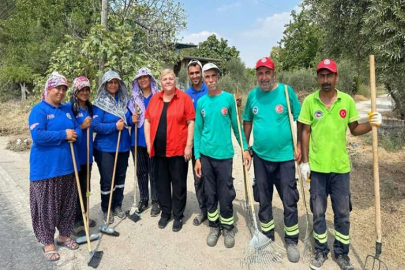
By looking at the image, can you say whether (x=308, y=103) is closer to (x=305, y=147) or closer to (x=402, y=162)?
(x=305, y=147)

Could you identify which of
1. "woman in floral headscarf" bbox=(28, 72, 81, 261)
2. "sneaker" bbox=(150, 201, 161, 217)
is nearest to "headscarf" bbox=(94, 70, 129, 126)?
"woman in floral headscarf" bbox=(28, 72, 81, 261)

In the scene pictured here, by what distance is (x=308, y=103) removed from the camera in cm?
307

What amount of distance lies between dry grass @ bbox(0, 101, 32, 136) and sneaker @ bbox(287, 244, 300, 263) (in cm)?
995

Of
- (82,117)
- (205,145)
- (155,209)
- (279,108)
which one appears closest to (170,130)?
(205,145)

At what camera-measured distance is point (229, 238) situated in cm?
365

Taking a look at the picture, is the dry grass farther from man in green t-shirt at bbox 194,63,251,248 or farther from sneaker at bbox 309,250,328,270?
sneaker at bbox 309,250,328,270

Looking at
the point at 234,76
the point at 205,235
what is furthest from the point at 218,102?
the point at 234,76

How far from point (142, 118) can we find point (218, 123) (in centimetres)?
130

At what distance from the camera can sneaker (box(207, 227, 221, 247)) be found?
3664 mm

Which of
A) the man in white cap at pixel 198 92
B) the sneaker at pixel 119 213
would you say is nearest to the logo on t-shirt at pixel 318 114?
the man in white cap at pixel 198 92

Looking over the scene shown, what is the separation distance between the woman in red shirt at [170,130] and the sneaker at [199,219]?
33 cm

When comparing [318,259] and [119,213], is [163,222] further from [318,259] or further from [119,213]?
[318,259]

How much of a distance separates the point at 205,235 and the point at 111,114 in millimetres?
1981

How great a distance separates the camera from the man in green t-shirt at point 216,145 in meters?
3.50
